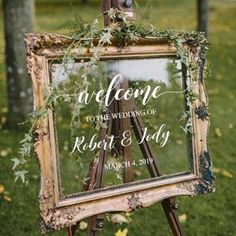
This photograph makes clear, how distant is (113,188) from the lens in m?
2.81

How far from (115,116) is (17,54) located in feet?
9.29

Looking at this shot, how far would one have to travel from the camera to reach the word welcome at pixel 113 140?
2.79 m

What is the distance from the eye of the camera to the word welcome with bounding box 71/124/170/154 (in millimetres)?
2795

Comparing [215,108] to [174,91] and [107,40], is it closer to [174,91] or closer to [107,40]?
[174,91]

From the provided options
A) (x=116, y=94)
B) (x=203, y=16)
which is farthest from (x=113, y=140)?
(x=203, y=16)

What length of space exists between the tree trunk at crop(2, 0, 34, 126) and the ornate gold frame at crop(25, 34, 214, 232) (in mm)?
2739

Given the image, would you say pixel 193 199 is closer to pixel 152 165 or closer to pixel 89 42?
pixel 152 165

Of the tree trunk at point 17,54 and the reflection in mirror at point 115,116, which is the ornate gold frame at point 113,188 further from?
the tree trunk at point 17,54

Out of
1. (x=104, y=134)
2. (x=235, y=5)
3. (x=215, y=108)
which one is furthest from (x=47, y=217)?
(x=235, y=5)

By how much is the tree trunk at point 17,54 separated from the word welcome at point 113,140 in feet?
8.85

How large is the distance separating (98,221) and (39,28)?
9.87 metres

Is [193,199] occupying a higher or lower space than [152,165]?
lower

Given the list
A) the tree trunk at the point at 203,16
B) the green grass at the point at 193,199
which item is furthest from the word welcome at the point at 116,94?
the tree trunk at the point at 203,16

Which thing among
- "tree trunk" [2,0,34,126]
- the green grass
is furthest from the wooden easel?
"tree trunk" [2,0,34,126]
